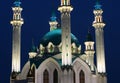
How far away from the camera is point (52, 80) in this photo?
25188 millimetres

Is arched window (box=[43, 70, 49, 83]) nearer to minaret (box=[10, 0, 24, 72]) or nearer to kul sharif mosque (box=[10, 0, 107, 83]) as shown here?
kul sharif mosque (box=[10, 0, 107, 83])

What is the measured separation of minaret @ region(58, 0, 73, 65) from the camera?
23203 mm

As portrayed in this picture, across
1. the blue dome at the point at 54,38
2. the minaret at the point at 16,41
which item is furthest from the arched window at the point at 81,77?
the minaret at the point at 16,41

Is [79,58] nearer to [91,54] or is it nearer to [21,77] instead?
[91,54]

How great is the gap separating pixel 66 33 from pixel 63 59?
2.24 meters

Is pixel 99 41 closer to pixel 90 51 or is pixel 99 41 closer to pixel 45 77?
pixel 90 51

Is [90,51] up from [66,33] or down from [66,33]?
down

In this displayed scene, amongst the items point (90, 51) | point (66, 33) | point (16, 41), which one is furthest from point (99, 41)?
point (16, 41)

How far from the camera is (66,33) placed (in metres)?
23.9

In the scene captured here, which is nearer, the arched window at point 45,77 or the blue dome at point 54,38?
the arched window at point 45,77

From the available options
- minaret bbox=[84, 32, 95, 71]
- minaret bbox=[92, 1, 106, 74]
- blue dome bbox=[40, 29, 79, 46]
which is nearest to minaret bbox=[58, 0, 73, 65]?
blue dome bbox=[40, 29, 79, 46]

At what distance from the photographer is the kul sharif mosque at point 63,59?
23.5 meters

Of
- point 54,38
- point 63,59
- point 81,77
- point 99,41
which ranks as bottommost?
point 81,77

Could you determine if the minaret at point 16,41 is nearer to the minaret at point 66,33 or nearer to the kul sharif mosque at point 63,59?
the kul sharif mosque at point 63,59
